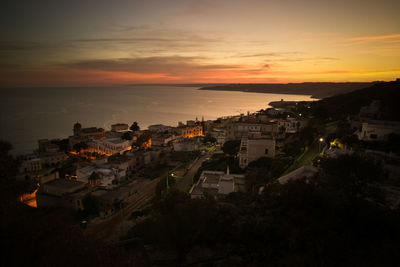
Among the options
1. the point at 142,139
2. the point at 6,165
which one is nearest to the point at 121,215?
the point at 6,165

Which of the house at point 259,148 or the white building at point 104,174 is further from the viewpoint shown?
the white building at point 104,174

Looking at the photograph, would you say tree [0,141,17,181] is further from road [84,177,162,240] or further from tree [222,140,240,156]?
tree [222,140,240,156]

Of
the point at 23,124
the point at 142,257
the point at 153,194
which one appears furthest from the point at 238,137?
the point at 23,124

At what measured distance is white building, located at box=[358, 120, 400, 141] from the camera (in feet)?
49.5

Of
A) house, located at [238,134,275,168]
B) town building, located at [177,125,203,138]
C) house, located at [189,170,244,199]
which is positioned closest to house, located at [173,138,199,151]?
town building, located at [177,125,203,138]

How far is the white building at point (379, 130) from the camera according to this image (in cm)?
1508

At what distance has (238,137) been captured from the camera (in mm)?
29812

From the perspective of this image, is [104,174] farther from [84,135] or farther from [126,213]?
[84,135]

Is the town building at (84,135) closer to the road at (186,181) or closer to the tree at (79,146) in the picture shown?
the tree at (79,146)

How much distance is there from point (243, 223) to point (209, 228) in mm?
1187

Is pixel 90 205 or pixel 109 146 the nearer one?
pixel 90 205

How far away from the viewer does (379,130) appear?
15.4 m

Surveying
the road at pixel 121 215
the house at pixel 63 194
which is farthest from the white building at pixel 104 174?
the road at pixel 121 215

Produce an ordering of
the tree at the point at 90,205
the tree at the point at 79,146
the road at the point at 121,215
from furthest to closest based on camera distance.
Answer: the tree at the point at 79,146 < the tree at the point at 90,205 < the road at the point at 121,215
